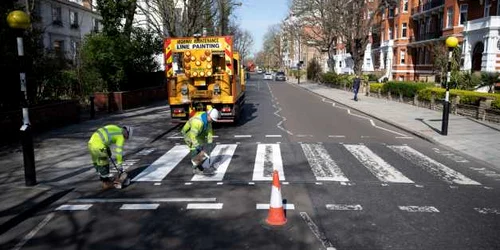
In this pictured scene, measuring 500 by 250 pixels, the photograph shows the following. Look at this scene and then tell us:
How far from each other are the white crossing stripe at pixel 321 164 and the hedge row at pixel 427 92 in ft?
31.9

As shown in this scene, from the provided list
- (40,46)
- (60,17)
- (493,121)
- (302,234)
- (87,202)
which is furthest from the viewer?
(60,17)

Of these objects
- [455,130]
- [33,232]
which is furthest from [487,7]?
[33,232]

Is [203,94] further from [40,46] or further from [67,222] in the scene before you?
[67,222]

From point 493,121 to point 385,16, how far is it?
43691 mm

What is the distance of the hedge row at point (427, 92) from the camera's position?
18.0 meters

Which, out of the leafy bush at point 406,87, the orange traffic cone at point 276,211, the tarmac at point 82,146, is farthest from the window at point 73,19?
the orange traffic cone at point 276,211

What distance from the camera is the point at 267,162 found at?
9797 millimetres

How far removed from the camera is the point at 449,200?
7086mm

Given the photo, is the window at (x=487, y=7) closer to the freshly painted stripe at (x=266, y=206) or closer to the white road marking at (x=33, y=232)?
the freshly painted stripe at (x=266, y=206)

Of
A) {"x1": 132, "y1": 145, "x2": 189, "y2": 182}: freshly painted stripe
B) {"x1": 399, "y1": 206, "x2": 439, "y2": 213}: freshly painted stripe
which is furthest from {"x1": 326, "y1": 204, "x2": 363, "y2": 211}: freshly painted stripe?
{"x1": 132, "y1": 145, "x2": 189, "y2": 182}: freshly painted stripe

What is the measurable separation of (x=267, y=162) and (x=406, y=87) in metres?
19.6

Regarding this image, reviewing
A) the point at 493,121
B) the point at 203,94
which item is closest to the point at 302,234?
the point at 203,94

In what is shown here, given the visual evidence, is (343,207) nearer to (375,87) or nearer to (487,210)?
(487,210)

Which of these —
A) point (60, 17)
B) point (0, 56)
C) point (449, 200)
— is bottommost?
point (449, 200)
